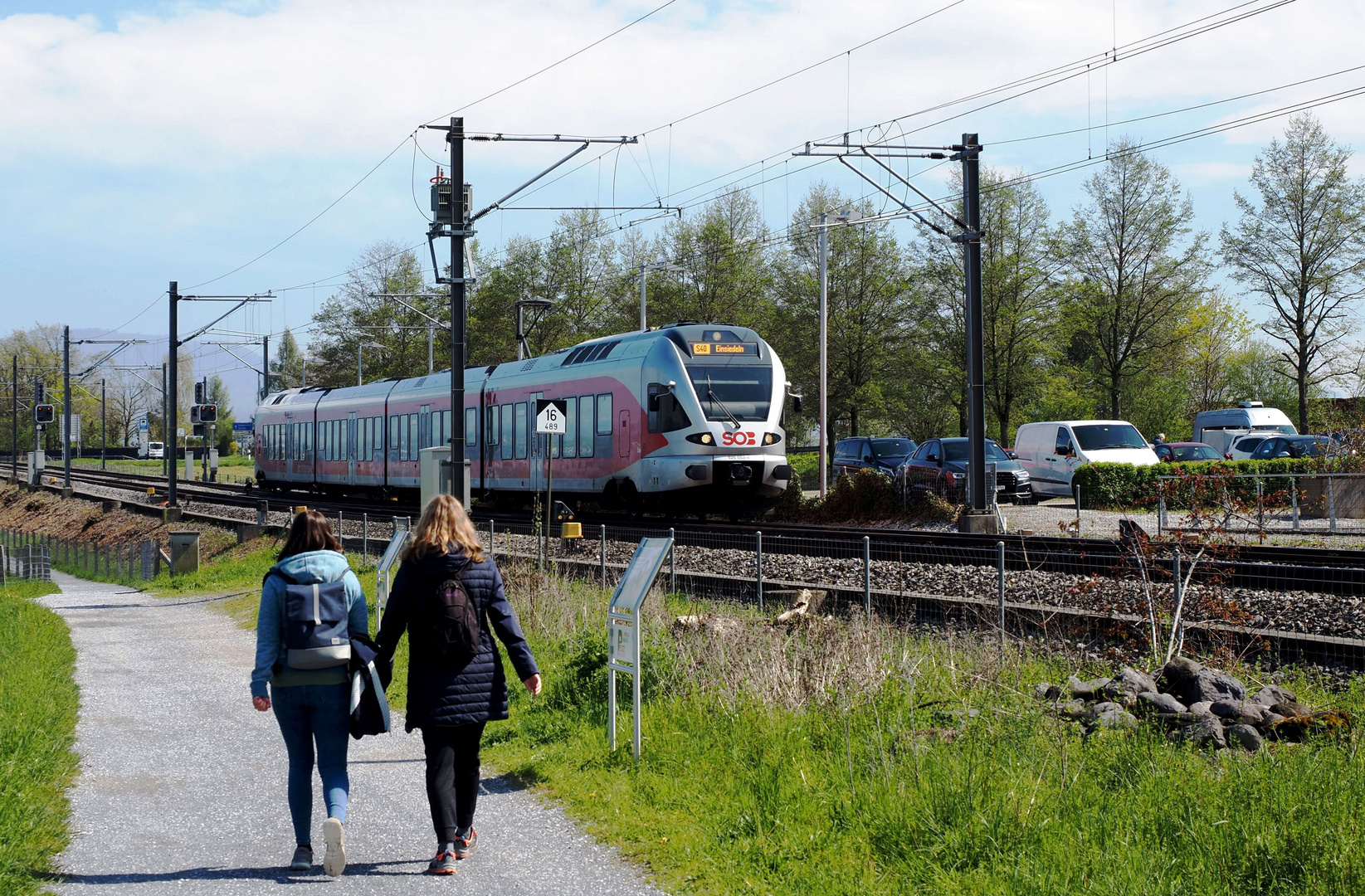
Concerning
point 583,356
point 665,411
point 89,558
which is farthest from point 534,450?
point 89,558

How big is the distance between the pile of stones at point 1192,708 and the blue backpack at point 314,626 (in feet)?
13.5

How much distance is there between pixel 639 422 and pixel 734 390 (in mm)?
1939

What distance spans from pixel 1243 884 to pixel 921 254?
45612 mm

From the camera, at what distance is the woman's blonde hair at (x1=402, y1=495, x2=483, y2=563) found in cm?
610

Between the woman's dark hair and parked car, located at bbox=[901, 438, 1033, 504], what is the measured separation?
72.9 feet

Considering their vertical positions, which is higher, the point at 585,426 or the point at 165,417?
the point at 165,417

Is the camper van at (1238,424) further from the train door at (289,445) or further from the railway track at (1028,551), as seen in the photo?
the train door at (289,445)

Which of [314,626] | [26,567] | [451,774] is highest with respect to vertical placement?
[314,626]

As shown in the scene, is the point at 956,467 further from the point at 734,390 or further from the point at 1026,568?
the point at 1026,568

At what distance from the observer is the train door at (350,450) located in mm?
41406

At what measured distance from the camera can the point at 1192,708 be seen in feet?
25.2

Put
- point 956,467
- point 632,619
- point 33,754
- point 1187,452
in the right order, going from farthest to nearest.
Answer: point 1187,452, point 956,467, point 33,754, point 632,619

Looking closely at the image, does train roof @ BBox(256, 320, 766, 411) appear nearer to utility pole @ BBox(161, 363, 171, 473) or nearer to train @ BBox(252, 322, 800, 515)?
train @ BBox(252, 322, 800, 515)

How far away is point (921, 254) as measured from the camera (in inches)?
1939
